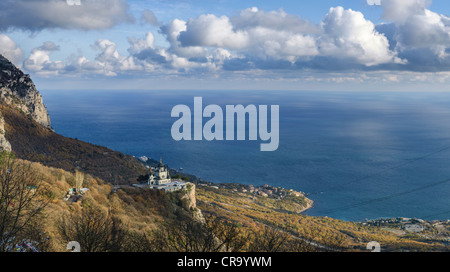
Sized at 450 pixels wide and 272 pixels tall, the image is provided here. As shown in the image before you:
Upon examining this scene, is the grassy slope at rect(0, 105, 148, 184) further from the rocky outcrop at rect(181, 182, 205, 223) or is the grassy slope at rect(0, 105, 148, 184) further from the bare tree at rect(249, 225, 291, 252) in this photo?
the bare tree at rect(249, 225, 291, 252)

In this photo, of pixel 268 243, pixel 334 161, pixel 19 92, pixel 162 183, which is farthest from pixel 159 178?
pixel 334 161

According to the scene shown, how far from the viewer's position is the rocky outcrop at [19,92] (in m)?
66.8

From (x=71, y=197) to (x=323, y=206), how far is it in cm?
6116

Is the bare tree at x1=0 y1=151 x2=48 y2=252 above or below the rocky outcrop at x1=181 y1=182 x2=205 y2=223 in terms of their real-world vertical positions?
above

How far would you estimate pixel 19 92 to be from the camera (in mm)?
71875

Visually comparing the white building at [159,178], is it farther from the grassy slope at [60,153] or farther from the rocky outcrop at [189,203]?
the grassy slope at [60,153]

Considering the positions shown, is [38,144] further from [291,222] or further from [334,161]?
[334,161]

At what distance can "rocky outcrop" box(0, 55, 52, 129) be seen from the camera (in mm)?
66812

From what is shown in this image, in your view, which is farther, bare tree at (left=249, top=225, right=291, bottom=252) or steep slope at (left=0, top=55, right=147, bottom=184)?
steep slope at (left=0, top=55, right=147, bottom=184)

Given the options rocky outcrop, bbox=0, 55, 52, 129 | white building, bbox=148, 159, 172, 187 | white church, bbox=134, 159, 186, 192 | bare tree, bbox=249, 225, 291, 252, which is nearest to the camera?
bare tree, bbox=249, 225, 291, 252

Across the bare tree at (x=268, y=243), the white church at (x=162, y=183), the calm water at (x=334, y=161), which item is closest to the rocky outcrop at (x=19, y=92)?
the calm water at (x=334, y=161)

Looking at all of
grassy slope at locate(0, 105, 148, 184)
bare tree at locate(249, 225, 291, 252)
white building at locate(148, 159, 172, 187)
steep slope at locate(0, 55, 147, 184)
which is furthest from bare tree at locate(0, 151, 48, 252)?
grassy slope at locate(0, 105, 148, 184)
